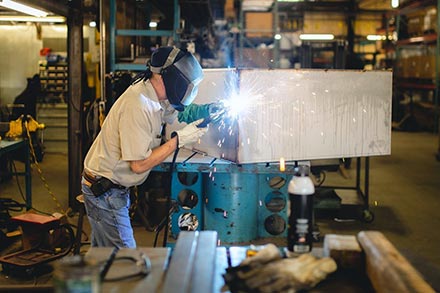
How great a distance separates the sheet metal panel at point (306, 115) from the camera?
3857 mm

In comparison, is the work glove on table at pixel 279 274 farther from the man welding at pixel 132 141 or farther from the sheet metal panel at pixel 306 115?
the sheet metal panel at pixel 306 115

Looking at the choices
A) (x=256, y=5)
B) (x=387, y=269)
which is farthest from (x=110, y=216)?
(x=256, y=5)

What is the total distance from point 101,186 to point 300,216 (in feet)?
5.05

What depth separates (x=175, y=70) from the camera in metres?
3.29

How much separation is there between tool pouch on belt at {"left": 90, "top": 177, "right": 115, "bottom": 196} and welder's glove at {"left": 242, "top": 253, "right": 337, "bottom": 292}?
1.58 metres

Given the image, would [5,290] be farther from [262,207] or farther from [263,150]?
[262,207]

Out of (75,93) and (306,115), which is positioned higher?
(75,93)

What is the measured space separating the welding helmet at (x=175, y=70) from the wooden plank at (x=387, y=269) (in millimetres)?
1540

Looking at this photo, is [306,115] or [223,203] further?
[223,203]

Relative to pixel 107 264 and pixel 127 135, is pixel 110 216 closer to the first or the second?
pixel 127 135

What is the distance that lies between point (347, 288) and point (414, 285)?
31 cm

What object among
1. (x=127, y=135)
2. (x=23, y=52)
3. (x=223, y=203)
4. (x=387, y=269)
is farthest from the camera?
(x=23, y=52)

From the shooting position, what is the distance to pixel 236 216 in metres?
5.03

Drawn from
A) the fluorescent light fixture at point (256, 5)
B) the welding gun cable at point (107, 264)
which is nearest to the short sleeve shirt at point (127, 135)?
the welding gun cable at point (107, 264)
